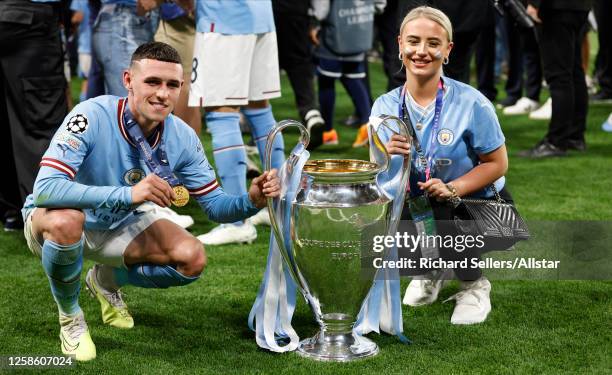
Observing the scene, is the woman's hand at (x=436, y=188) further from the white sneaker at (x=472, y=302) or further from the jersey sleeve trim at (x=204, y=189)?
the jersey sleeve trim at (x=204, y=189)

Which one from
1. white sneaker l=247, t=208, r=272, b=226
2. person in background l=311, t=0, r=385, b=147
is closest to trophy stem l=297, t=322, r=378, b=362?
white sneaker l=247, t=208, r=272, b=226

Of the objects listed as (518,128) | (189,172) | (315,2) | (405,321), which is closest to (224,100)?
(189,172)

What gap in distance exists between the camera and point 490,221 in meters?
3.64

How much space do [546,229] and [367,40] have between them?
2432 millimetres

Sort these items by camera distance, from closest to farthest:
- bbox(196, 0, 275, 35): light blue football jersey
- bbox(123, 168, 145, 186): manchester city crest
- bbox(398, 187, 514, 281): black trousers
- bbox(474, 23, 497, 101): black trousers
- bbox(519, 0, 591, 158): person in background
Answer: bbox(123, 168, 145, 186): manchester city crest, bbox(398, 187, 514, 281): black trousers, bbox(196, 0, 275, 35): light blue football jersey, bbox(519, 0, 591, 158): person in background, bbox(474, 23, 497, 101): black trousers

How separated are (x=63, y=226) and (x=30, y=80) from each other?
1.84 metres

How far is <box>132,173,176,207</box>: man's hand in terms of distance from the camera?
9.93ft

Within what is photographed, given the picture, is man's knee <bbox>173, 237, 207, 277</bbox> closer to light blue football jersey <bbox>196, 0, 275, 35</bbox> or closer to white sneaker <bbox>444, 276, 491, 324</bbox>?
white sneaker <bbox>444, 276, 491, 324</bbox>

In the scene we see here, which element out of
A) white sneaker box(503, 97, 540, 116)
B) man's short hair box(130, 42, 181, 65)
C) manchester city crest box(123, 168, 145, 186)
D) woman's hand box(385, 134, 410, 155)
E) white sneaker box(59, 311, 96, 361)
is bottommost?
white sneaker box(503, 97, 540, 116)

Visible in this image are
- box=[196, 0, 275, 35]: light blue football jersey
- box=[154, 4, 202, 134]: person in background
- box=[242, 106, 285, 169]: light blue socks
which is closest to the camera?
box=[196, 0, 275, 35]: light blue football jersey

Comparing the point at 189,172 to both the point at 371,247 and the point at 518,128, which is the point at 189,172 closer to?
the point at 371,247

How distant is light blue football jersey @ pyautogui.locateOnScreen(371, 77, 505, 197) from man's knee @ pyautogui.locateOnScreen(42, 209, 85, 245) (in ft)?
3.79

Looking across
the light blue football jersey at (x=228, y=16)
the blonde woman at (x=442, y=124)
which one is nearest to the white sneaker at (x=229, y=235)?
the light blue football jersey at (x=228, y=16)

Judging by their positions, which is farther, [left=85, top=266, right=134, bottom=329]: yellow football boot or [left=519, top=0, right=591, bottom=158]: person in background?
[left=519, top=0, right=591, bottom=158]: person in background
